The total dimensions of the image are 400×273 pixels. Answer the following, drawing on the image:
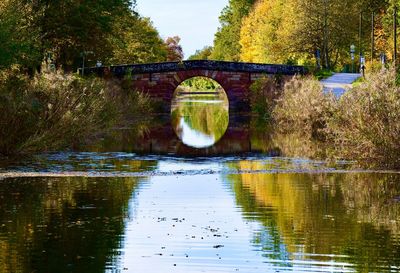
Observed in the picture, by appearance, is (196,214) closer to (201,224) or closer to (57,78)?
(201,224)

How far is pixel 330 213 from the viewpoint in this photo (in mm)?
19312

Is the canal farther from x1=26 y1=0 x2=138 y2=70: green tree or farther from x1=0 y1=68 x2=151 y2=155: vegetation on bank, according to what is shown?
x1=26 y1=0 x2=138 y2=70: green tree

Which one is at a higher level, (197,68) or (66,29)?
(66,29)

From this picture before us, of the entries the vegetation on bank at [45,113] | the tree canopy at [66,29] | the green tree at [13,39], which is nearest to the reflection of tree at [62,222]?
the vegetation on bank at [45,113]

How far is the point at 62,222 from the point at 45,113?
574 inches

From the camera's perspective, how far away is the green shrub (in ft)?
88.3

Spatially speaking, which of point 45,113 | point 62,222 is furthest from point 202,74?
point 62,222

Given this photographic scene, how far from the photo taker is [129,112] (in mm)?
58344

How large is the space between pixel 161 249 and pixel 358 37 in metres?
68.6

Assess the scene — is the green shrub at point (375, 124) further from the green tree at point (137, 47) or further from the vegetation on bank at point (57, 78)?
the green tree at point (137, 47)

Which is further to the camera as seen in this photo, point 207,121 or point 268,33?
point 268,33

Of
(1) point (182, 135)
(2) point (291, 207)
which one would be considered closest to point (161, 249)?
(2) point (291, 207)

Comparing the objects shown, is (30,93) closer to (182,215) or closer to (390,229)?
(182,215)

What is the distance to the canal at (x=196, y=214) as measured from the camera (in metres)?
14.7
